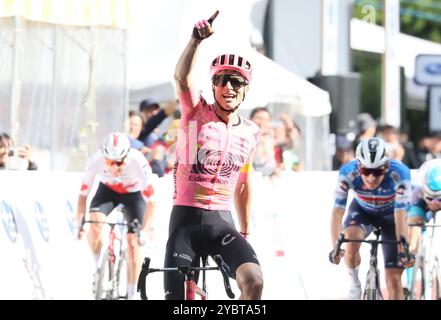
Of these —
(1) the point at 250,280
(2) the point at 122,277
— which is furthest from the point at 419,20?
(1) the point at 250,280

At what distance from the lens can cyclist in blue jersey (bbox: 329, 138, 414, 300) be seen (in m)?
12.0

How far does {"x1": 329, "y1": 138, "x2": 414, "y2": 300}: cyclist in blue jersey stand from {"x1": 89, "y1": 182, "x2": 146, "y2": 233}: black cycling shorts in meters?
2.00

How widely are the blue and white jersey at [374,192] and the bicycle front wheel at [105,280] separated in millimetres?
2374

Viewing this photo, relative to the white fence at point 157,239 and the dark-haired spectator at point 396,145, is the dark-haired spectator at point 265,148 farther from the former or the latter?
the dark-haired spectator at point 396,145

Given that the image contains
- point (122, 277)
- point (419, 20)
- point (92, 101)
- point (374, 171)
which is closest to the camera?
point (374, 171)

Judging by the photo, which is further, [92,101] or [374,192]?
[92,101]

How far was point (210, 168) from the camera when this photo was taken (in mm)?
8820

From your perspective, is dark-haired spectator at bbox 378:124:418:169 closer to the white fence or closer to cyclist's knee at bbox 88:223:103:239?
the white fence

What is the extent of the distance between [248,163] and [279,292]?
170 inches

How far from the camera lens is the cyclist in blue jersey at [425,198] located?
40.4 ft

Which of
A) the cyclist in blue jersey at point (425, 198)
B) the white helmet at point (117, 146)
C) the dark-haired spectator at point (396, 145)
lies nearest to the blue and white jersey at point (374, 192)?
the cyclist in blue jersey at point (425, 198)

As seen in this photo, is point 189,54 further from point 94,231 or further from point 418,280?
point 418,280

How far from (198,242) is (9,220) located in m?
4.27

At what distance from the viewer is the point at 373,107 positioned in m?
30.2
